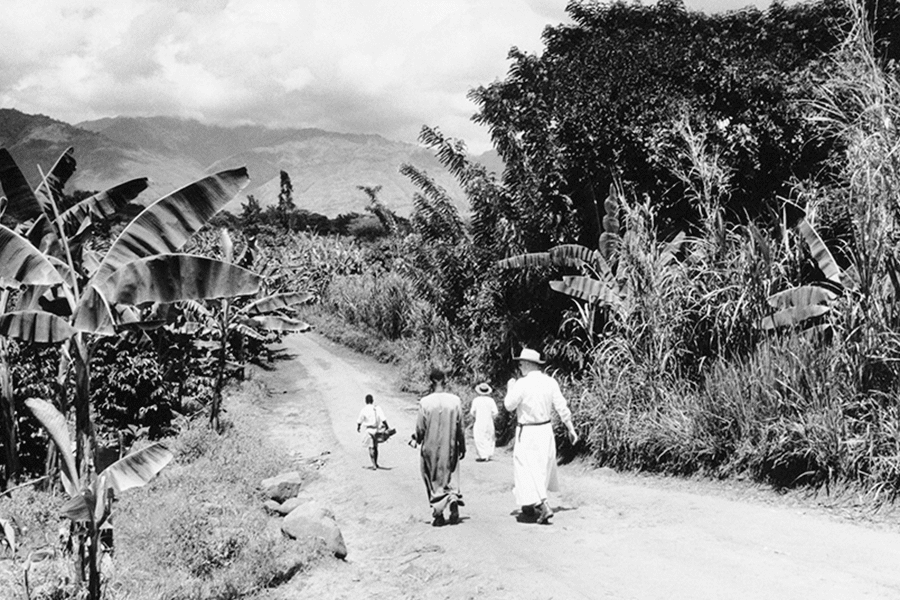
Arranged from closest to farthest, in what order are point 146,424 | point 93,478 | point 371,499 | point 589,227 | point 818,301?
point 93,478, point 818,301, point 371,499, point 589,227, point 146,424

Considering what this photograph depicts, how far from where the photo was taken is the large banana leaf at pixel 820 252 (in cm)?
900

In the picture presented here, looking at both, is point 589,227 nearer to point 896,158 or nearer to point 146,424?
point 896,158

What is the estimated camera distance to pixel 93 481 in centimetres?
616

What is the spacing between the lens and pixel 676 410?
31.3ft

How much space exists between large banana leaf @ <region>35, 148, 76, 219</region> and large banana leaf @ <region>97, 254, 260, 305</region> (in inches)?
117

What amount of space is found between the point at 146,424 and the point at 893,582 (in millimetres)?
13311

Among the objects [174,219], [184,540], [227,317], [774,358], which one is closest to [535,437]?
[774,358]

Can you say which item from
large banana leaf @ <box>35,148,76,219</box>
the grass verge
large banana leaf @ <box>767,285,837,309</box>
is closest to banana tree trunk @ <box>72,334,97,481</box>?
the grass verge

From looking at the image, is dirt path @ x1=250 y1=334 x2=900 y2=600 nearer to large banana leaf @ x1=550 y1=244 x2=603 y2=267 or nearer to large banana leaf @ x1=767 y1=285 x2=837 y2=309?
large banana leaf @ x1=767 y1=285 x2=837 y2=309

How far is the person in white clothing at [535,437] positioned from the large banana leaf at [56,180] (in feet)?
18.5

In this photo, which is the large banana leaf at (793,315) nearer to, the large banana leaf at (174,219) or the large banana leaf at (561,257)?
the large banana leaf at (561,257)

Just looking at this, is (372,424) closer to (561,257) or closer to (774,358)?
(561,257)

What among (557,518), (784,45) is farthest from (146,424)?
(784,45)

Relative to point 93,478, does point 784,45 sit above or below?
above
